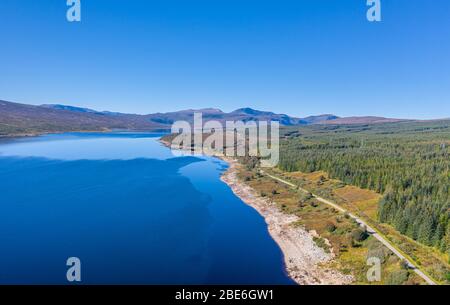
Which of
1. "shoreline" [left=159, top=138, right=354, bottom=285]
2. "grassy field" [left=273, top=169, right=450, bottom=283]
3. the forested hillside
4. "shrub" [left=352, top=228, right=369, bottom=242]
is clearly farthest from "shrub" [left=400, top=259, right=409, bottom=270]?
"shrub" [left=352, top=228, right=369, bottom=242]

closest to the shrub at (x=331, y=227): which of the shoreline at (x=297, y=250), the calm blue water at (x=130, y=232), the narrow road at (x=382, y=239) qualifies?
the shoreline at (x=297, y=250)

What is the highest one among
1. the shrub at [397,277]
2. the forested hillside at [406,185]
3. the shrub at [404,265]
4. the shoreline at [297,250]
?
the forested hillside at [406,185]

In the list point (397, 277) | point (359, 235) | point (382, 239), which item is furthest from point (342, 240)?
point (397, 277)
